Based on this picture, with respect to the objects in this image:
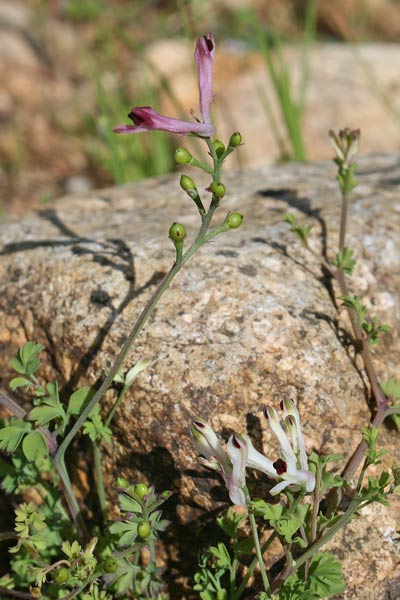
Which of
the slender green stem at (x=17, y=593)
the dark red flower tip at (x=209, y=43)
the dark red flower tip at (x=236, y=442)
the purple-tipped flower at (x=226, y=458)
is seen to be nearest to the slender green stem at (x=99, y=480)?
the slender green stem at (x=17, y=593)

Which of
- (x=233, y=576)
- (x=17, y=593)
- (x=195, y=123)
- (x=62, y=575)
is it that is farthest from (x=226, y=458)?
(x=195, y=123)

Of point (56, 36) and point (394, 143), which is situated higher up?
point (56, 36)

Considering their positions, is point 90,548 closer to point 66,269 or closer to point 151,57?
point 66,269

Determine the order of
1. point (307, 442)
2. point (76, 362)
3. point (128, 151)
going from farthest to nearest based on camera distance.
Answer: point (128, 151) → point (76, 362) → point (307, 442)

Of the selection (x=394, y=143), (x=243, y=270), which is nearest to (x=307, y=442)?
(x=243, y=270)

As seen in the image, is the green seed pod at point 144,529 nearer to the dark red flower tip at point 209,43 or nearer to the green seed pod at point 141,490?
the green seed pod at point 141,490

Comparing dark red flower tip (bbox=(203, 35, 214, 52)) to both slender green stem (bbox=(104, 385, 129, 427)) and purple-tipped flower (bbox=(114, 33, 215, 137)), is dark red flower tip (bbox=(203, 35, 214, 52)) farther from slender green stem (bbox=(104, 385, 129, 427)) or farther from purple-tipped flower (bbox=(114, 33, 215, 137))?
slender green stem (bbox=(104, 385, 129, 427))

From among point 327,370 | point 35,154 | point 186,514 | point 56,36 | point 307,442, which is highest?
point 56,36

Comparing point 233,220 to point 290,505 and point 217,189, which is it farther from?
point 290,505

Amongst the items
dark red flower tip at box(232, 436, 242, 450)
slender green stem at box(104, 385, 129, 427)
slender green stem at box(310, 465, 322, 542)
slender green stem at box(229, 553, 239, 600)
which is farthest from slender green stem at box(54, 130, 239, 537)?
slender green stem at box(310, 465, 322, 542)
